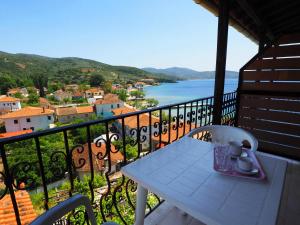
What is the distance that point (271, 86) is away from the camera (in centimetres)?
302

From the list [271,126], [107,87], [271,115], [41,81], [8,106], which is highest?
[41,81]

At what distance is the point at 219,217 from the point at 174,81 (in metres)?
49.8

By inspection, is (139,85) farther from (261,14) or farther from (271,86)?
(271,86)

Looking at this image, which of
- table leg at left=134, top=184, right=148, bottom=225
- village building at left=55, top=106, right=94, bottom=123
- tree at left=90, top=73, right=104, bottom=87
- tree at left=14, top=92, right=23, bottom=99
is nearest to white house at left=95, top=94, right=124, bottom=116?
village building at left=55, top=106, right=94, bottom=123

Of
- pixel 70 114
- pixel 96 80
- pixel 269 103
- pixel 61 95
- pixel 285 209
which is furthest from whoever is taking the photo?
pixel 96 80

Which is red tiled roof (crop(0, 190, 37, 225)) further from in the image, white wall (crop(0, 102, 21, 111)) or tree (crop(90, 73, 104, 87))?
tree (crop(90, 73, 104, 87))

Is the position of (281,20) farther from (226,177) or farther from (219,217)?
(219,217)

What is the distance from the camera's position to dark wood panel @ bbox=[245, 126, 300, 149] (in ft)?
9.83

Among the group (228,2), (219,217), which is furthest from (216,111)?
(219,217)

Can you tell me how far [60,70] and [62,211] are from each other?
51.3 meters

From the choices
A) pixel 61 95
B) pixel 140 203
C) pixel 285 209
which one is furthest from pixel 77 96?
pixel 285 209

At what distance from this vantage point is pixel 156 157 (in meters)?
1.19

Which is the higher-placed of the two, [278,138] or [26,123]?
[278,138]

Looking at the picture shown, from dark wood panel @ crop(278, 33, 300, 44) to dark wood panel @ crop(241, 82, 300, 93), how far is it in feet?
2.19
